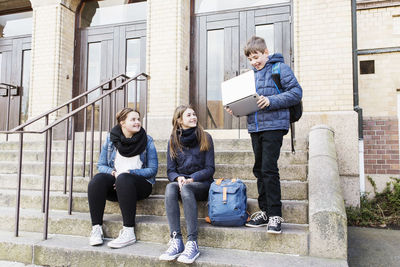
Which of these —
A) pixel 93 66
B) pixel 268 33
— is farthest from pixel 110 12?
pixel 268 33

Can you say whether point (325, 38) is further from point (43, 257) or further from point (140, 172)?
point (43, 257)

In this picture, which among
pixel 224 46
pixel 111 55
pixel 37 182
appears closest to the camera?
pixel 37 182

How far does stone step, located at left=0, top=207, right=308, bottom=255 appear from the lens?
2715 mm

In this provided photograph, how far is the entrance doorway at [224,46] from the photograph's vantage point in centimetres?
568

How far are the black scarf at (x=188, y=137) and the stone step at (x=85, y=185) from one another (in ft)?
2.39

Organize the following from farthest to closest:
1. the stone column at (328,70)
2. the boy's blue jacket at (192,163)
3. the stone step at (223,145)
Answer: the stone column at (328,70), the stone step at (223,145), the boy's blue jacket at (192,163)

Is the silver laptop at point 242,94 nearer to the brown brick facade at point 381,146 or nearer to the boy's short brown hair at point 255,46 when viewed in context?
the boy's short brown hair at point 255,46

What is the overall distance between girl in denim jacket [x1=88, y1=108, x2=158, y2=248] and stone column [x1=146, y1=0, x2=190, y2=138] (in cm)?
218

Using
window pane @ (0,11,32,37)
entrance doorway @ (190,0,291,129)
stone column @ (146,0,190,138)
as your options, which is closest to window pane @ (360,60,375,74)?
entrance doorway @ (190,0,291,129)

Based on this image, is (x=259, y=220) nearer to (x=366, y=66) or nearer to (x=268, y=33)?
(x=268, y=33)

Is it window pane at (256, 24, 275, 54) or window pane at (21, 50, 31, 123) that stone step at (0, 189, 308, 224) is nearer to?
window pane at (256, 24, 275, 54)

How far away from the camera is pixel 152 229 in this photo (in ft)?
10.0

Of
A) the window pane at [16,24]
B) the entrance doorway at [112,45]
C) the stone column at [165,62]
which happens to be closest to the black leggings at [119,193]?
the stone column at [165,62]

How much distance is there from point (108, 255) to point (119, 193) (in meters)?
0.55
